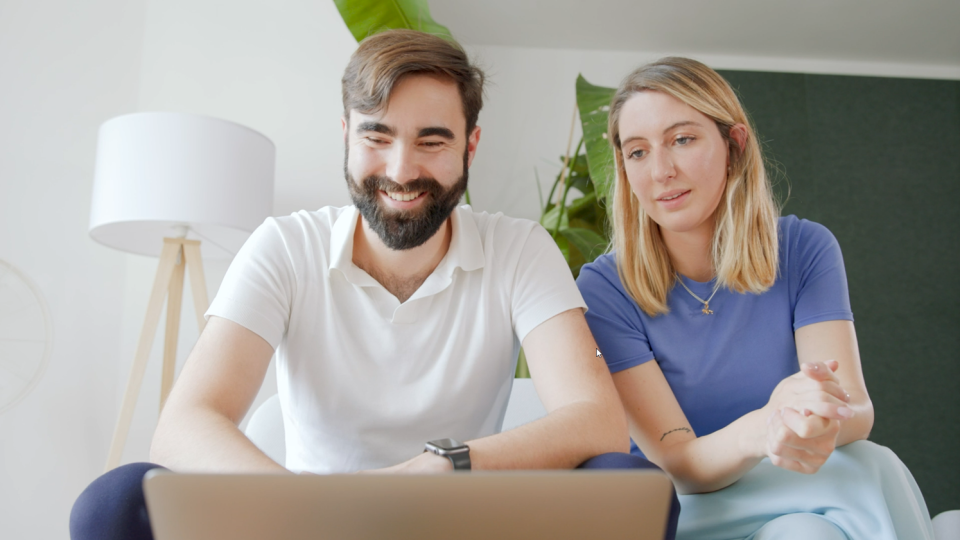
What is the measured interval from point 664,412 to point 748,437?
0.22 meters

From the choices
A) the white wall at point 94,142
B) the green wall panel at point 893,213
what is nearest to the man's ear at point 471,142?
the white wall at point 94,142

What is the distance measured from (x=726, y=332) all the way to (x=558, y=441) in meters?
0.51

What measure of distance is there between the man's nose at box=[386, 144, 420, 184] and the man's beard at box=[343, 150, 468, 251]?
1cm

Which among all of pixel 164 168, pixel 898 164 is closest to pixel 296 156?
pixel 164 168

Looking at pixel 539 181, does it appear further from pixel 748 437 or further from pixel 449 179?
pixel 748 437

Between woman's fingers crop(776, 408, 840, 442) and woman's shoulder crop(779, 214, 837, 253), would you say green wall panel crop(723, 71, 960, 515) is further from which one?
woman's fingers crop(776, 408, 840, 442)

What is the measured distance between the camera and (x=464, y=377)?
127cm

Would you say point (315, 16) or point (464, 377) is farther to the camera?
point (315, 16)

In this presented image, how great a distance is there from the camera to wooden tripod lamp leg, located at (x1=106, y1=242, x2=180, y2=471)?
212 cm

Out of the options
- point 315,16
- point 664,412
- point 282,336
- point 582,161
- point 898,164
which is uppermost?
point 315,16

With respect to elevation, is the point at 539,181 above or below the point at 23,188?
above

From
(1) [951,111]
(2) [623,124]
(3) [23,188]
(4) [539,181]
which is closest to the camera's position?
(2) [623,124]

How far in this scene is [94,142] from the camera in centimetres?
263

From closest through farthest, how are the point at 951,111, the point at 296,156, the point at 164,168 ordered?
1. the point at 164,168
2. the point at 296,156
3. the point at 951,111
